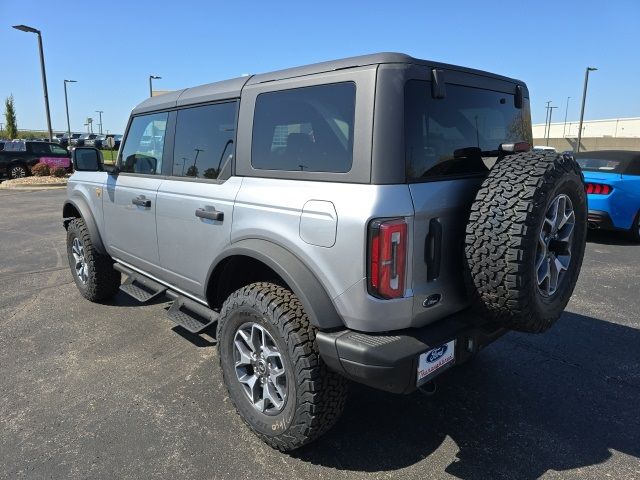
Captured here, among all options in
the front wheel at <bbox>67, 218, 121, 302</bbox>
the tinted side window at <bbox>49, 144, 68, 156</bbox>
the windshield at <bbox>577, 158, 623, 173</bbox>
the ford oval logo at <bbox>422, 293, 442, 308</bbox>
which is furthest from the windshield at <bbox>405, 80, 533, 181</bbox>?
the tinted side window at <bbox>49, 144, 68, 156</bbox>

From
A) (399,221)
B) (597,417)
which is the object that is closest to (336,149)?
(399,221)

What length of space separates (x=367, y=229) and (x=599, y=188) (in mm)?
7137

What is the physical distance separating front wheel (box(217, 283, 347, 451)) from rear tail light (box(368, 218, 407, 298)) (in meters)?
0.46

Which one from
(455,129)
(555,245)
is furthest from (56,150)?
(555,245)

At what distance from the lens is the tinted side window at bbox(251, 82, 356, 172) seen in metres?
2.30

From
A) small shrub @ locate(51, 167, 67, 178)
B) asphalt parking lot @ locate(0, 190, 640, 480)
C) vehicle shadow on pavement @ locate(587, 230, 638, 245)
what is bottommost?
asphalt parking lot @ locate(0, 190, 640, 480)

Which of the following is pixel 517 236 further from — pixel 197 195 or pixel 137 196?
pixel 137 196

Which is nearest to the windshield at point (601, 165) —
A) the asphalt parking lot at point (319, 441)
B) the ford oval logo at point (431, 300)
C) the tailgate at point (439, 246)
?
the asphalt parking lot at point (319, 441)

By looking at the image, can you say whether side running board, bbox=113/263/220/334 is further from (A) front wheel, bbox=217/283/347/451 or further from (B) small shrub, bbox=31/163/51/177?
(B) small shrub, bbox=31/163/51/177

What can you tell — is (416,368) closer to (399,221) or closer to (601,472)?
(399,221)

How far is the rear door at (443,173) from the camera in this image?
222 centimetres

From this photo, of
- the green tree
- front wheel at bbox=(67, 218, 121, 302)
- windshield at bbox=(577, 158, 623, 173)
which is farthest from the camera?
the green tree

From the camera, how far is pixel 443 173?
7.88 feet

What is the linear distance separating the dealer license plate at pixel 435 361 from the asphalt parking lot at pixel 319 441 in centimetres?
57
